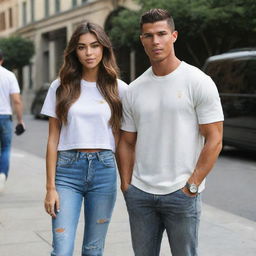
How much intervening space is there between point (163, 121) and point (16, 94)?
4.63m

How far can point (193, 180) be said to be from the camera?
9.36 feet

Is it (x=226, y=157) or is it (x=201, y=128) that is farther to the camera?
(x=226, y=157)

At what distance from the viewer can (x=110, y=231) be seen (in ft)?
17.6

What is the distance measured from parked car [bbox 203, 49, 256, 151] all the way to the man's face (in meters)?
7.88

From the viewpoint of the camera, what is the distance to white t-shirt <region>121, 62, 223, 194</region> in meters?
2.85

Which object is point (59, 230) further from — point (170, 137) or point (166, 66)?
point (166, 66)

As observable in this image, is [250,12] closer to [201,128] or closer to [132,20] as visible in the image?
[132,20]

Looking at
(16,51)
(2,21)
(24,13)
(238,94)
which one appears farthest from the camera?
(2,21)

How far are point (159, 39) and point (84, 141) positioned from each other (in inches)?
30.7

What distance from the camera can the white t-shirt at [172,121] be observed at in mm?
2846

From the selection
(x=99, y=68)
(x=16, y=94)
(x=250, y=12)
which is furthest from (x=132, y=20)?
(x=99, y=68)

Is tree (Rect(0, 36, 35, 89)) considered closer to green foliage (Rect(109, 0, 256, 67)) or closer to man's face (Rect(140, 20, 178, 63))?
green foliage (Rect(109, 0, 256, 67))

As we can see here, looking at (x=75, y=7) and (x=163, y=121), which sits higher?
(x=75, y=7)

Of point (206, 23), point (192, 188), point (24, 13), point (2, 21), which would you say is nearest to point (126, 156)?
point (192, 188)
